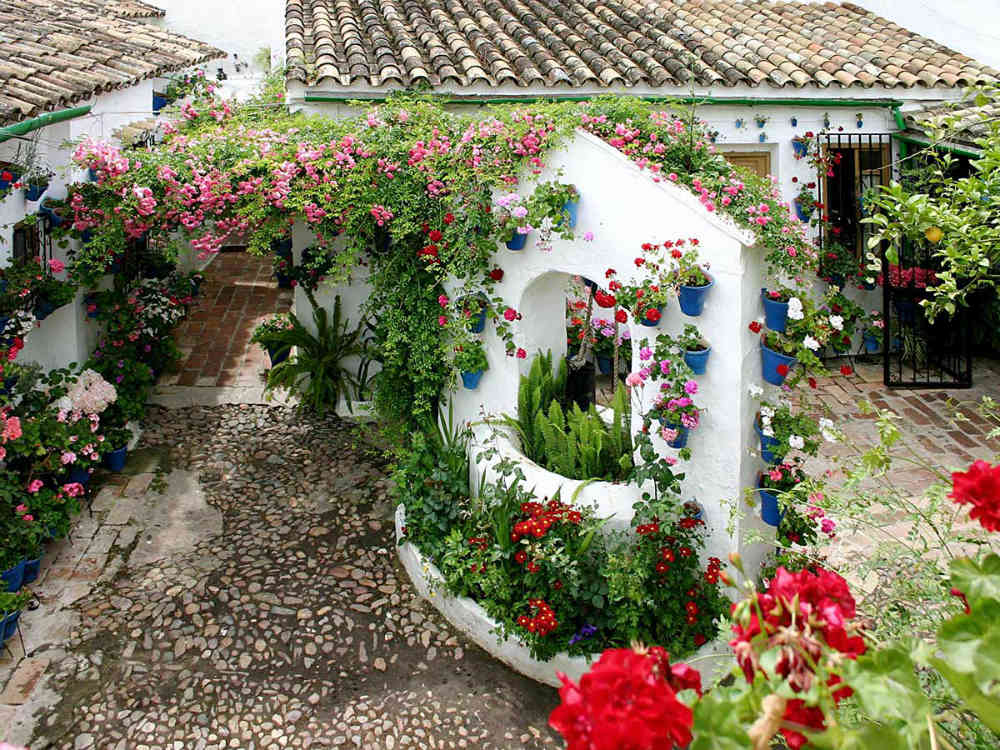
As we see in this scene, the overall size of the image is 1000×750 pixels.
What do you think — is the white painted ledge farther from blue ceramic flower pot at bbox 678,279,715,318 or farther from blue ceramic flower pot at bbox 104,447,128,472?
blue ceramic flower pot at bbox 104,447,128,472

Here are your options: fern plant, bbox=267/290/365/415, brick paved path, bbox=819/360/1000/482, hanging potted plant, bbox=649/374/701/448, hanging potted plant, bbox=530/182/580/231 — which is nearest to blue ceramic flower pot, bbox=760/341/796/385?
hanging potted plant, bbox=649/374/701/448

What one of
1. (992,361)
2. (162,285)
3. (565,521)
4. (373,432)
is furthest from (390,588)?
(992,361)

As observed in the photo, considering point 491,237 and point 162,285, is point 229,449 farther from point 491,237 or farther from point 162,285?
point 491,237

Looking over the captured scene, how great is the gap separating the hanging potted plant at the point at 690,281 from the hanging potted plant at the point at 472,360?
1.74 meters

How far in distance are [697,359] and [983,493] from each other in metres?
3.45

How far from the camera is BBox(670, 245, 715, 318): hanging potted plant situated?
5.58 meters

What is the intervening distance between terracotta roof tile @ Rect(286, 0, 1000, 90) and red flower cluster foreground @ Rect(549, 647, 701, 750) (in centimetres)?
826

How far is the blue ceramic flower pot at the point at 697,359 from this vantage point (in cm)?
572

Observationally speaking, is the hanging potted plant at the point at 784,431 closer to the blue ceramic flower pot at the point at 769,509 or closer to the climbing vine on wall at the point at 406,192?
the blue ceramic flower pot at the point at 769,509

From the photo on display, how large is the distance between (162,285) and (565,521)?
6.19 m

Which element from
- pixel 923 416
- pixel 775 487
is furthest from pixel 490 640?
pixel 923 416

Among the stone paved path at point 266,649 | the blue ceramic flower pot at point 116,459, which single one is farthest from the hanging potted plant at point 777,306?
the blue ceramic flower pot at point 116,459

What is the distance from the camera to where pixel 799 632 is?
195cm

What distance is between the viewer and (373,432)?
9469 mm
